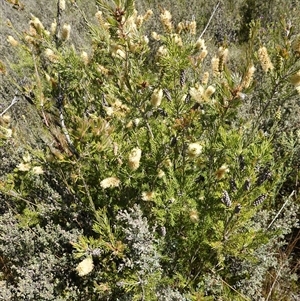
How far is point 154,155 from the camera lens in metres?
1.24

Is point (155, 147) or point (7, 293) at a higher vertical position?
point (155, 147)

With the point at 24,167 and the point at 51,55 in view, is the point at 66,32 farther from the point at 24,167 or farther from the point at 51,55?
the point at 24,167

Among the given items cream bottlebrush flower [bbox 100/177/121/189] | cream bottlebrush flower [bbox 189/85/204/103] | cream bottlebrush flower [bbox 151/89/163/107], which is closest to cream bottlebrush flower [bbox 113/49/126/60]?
cream bottlebrush flower [bbox 151/89/163/107]

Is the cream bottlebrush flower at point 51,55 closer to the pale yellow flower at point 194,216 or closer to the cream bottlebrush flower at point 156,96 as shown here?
the cream bottlebrush flower at point 156,96

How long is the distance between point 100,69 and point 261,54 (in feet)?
2.03

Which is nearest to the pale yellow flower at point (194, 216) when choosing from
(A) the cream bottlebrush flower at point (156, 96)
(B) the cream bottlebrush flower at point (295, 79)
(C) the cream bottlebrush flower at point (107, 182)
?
(C) the cream bottlebrush flower at point (107, 182)

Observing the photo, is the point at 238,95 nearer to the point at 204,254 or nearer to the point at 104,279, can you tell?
the point at 204,254

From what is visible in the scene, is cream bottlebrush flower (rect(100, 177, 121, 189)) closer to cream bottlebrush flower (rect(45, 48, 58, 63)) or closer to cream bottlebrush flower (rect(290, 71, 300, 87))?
cream bottlebrush flower (rect(45, 48, 58, 63))

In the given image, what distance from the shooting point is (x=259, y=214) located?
1.59 m

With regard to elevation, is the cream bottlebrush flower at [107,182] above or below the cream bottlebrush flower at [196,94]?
below

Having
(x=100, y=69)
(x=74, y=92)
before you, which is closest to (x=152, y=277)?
(x=100, y=69)

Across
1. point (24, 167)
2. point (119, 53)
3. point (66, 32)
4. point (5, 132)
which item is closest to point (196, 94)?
point (119, 53)

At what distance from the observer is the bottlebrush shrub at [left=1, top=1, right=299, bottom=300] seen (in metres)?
0.99

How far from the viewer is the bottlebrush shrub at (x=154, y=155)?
3.24ft
